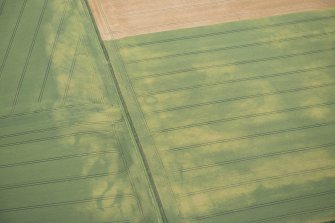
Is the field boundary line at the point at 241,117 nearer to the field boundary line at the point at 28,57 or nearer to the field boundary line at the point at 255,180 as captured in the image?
the field boundary line at the point at 255,180

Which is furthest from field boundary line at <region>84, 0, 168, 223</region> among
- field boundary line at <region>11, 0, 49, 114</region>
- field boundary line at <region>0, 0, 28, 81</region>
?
field boundary line at <region>0, 0, 28, 81</region>

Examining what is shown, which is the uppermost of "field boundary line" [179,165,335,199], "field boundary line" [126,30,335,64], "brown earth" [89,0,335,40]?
"brown earth" [89,0,335,40]

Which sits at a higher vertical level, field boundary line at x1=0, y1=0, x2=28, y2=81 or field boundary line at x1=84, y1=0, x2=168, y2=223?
field boundary line at x1=0, y1=0, x2=28, y2=81

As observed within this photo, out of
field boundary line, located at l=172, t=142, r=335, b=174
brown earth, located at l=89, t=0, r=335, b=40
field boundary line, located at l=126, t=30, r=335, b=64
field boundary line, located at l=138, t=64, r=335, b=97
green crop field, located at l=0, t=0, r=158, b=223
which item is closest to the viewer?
green crop field, located at l=0, t=0, r=158, b=223

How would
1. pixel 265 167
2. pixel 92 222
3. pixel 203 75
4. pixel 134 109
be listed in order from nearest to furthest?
1. pixel 92 222
2. pixel 265 167
3. pixel 134 109
4. pixel 203 75

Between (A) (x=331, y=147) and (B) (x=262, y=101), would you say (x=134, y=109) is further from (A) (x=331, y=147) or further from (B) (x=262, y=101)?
(A) (x=331, y=147)

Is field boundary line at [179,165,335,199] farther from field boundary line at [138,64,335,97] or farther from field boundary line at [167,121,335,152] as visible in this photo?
field boundary line at [138,64,335,97]

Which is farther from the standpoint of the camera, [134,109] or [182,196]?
[134,109]

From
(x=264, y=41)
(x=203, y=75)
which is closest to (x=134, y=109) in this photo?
(x=203, y=75)
